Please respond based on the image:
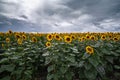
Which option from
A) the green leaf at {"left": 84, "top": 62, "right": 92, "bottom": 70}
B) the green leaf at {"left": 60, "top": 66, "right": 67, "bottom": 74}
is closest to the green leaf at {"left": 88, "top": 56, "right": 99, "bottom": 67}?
the green leaf at {"left": 84, "top": 62, "right": 92, "bottom": 70}

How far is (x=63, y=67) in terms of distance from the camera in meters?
4.95

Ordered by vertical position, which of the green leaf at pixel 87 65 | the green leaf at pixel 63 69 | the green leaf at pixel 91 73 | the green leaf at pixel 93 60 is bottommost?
the green leaf at pixel 91 73

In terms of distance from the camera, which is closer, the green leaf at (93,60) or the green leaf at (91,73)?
the green leaf at (93,60)

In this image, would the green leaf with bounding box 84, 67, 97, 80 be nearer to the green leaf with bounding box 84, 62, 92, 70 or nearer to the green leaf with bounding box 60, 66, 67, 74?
the green leaf with bounding box 84, 62, 92, 70

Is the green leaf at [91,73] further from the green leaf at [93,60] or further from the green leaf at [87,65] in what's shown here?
the green leaf at [93,60]

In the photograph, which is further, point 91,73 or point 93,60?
point 91,73

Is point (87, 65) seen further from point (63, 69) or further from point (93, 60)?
point (63, 69)

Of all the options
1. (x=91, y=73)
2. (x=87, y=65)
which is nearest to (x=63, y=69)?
(x=87, y=65)

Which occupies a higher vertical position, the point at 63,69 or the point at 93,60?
the point at 93,60

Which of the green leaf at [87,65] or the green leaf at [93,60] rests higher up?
the green leaf at [93,60]

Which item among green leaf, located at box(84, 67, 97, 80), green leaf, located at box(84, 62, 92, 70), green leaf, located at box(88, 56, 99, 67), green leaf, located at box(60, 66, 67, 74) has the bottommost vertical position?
green leaf, located at box(84, 67, 97, 80)

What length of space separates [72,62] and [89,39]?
162 cm

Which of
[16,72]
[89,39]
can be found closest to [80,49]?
[89,39]

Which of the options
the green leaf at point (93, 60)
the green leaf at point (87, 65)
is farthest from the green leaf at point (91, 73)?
the green leaf at point (93, 60)
